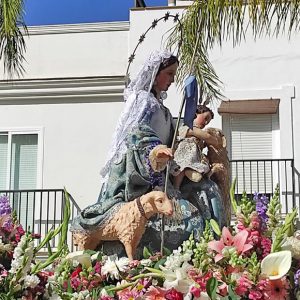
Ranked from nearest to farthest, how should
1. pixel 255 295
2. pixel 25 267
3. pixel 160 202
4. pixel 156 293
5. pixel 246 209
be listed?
pixel 255 295 → pixel 156 293 → pixel 246 209 → pixel 25 267 → pixel 160 202

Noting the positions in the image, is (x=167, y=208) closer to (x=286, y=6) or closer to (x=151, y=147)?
(x=151, y=147)

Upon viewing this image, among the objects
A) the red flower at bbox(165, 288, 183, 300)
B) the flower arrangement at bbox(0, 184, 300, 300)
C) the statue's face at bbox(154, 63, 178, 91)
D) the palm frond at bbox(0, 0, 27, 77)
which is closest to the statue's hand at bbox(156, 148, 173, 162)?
the statue's face at bbox(154, 63, 178, 91)

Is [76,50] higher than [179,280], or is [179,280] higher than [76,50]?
[76,50]

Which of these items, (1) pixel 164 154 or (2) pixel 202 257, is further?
(1) pixel 164 154

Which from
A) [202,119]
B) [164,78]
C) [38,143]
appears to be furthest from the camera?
[38,143]

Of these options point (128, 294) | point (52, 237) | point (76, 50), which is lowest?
point (128, 294)

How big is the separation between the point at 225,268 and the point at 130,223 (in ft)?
5.88

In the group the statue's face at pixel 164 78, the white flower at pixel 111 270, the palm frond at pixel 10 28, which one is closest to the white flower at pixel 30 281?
the white flower at pixel 111 270

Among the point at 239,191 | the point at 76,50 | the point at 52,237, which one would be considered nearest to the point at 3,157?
the point at 76,50

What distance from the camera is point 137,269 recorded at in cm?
358

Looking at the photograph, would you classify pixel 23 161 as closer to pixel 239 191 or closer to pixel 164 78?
pixel 239 191

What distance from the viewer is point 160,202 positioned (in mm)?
4621

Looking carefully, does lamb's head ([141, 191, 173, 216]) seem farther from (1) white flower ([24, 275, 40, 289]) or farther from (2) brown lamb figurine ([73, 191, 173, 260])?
(1) white flower ([24, 275, 40, 289])

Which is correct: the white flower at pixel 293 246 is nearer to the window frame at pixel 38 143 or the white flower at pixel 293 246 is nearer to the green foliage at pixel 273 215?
the green foliage at pixel 273 215
